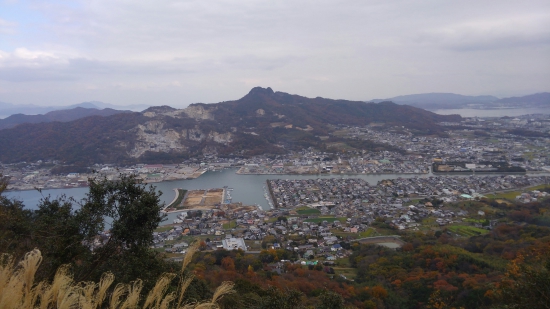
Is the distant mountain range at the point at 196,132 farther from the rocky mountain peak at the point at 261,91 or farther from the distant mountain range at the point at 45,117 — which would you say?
the distant mountain range at the point at 45,117

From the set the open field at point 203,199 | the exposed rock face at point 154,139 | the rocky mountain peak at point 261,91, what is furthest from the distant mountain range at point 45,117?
the open field at point 203,199

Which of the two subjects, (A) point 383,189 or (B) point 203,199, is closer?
(B) point 203,199

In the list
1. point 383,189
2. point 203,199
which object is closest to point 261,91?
point 383,189

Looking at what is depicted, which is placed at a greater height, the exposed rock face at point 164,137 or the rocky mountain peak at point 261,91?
the rocky mountain peak at point 261,91

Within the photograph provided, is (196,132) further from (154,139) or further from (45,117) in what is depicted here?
(45,117)

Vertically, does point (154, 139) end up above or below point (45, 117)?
below

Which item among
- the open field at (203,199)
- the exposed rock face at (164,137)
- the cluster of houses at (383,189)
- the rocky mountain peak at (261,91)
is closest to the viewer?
the open field at (203,199)

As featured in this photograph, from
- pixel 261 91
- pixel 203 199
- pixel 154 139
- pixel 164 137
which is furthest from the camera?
pixel 261 91

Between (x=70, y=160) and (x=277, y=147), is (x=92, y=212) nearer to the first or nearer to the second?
(x=70, y=160)

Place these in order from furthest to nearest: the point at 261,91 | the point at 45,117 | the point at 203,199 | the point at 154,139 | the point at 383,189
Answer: the point at 261,91 < the point at 45,117 < the point at 154,139 < the point at 383,189 < the point at 203,199

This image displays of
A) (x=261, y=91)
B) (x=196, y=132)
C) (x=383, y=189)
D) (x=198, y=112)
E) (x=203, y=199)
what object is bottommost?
(x=383, y=189)
